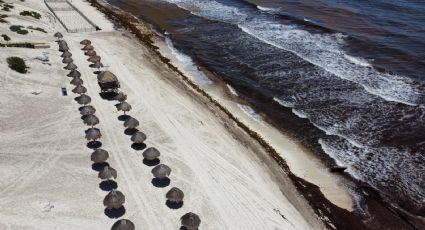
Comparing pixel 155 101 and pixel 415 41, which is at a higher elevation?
pixel 415 41

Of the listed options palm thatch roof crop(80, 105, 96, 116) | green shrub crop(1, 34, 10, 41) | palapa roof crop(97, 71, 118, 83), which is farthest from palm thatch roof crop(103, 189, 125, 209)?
green shrub crop(1, 34, 10, 41)

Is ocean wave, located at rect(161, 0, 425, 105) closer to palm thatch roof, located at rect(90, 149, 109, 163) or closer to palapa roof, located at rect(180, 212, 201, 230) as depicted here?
palapa roof, located at rect(180, 212, 201, 230)

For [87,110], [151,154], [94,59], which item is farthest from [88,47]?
[151,154]

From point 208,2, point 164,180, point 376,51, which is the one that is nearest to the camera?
point 164,180

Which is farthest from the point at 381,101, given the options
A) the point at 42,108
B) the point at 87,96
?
the point at 42,108

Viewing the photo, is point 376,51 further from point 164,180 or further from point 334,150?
point 164,180

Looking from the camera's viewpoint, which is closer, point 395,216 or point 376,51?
point 395,216

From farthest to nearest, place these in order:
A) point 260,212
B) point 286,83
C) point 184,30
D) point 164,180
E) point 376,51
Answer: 1. point 184,30
2. point 376,51
3. point 286,83
4. point 164,180
5. point 260,212

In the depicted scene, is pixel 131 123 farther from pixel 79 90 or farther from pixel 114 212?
pixel 114 212
